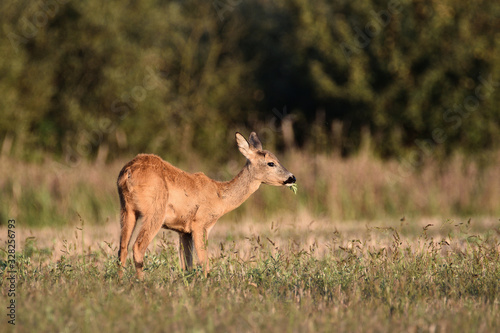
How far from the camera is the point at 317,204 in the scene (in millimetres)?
16078

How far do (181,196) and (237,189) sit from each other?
1100mm

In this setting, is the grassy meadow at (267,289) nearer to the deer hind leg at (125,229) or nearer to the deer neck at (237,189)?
the deer hind leg at (125,229)

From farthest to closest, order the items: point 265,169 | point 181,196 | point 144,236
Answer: point 265,169 < point 181,196 < point 144,236

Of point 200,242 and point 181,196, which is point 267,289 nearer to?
point 200,242

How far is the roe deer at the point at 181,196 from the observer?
779 cm

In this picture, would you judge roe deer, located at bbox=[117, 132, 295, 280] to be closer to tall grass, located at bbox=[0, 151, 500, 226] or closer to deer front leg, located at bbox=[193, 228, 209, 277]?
deer front leg, located at bbox=[193, 228, 209, 277]

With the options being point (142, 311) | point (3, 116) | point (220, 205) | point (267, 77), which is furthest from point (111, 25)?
point (142, 311)

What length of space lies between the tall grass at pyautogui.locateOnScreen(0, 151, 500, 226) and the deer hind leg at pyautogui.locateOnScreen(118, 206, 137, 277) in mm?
6878

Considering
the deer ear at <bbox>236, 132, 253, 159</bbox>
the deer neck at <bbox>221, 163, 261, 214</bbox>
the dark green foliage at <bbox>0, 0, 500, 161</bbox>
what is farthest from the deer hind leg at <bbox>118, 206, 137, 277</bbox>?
the dark green foliage at <bbox>0, 0, 500, 161</bbox>

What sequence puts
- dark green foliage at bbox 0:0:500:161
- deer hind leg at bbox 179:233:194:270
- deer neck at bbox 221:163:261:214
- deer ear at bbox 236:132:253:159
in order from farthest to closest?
dark green foliage at bbox 0:0:500:161 < deer ear at bbox 236:132:253:159 < deer neck at bbox 221:163:261:214 < deer hind leg at bbox 179:233:194:270

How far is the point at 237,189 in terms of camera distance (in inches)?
364

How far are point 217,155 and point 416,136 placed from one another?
8.00 metres

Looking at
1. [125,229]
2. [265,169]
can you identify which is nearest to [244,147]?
[265,169]

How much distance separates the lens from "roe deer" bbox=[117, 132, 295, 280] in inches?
307
